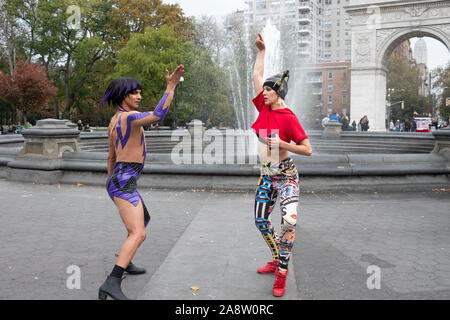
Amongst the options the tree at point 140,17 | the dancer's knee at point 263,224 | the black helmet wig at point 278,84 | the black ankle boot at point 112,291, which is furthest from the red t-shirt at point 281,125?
the tree at point 140,17

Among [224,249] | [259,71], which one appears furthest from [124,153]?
[224,249]

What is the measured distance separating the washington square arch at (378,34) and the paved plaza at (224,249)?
91.4 ft

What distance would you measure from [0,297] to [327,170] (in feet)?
22.7

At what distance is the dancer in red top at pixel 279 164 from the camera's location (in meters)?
3.83

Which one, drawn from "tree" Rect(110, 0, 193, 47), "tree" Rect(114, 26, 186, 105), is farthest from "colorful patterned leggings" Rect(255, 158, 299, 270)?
"tree" Rect(110, 0, 193, 47)

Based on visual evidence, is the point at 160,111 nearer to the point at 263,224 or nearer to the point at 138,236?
the point at 138,236

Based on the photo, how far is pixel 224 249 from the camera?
5.20 m

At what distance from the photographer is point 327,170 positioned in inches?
367

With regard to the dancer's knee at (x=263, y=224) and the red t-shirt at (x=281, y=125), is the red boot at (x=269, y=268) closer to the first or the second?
the dancer's knee at (x=263, y=224)

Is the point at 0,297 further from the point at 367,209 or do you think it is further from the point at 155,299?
the point at 367,209

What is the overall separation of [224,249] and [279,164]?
1.67 metres

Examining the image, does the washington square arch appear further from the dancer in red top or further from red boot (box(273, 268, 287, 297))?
red boot (box(273, 268, 287, 297))

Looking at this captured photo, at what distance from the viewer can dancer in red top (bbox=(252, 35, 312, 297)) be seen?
12.6ft

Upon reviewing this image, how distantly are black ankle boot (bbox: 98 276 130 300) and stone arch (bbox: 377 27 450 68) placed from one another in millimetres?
34346
